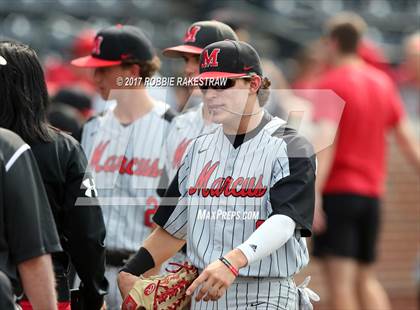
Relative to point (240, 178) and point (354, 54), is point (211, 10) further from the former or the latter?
point (240, 178)

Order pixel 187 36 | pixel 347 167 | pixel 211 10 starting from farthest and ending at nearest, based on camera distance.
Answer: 1. pixel 211 10
2. pixel 347 167
3. pixel 187 36

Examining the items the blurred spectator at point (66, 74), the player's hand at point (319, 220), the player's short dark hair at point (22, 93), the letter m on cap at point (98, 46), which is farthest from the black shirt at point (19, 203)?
the blurred spectator at point (66, 74)

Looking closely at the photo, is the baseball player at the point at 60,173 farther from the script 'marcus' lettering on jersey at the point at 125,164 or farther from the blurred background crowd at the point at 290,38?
the blurred background crowd at the point at 290,38

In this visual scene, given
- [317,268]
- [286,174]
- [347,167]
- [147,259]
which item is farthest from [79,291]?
[317,268]

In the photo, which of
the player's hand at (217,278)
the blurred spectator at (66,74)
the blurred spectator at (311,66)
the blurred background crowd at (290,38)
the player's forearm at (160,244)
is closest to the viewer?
the player's hand at (217,278)

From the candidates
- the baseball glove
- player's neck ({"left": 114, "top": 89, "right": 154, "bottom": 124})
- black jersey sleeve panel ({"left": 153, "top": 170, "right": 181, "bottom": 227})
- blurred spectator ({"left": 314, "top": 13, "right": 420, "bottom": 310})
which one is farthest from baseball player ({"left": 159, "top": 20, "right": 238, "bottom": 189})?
blurred spectator ({"left": 314, "top": 13, "right": 420, "bottom": 310})

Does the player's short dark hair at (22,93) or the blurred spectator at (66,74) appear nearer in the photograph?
the player's short dark hair at (22,93)

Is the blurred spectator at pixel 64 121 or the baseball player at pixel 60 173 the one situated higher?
the baseball player at pixel 60 173

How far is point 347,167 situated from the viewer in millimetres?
8641

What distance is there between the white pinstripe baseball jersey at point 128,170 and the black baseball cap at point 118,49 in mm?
324

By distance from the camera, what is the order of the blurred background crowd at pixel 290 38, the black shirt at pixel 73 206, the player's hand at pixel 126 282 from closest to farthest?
the black shirt at pixel 73 206
the player's hand at pixel 126 282
the blurred background crowd at pixel 290 38

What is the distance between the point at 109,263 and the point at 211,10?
10174 millimetres

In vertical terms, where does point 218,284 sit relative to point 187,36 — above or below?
below

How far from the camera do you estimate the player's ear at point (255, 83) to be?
176 inches
